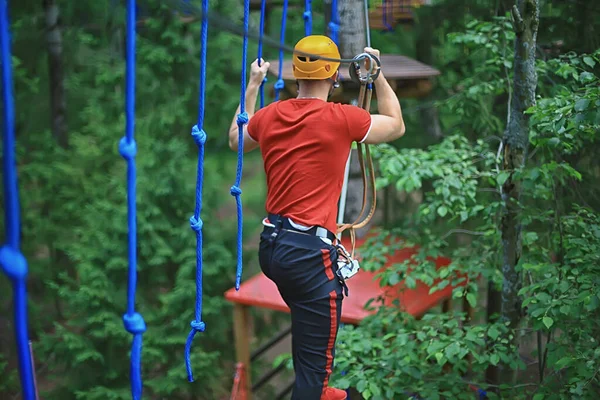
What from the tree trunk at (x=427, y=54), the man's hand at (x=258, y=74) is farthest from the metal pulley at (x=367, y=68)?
the tree trunk at (x=427, y=54)

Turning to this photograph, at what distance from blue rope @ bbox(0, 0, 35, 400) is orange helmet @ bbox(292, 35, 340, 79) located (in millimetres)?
1157

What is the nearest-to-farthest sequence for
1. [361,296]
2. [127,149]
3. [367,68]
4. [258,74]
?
[127,149], [367,68], [258,74], [361,296]

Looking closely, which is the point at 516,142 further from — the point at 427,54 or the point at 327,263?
the point at 427,54

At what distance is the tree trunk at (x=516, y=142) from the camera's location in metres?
3.15

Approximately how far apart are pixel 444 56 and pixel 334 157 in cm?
586

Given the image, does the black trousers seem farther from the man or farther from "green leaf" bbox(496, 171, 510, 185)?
"green leaf" bbox(496, 171, 510, 185)

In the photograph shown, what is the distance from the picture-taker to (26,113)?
27.6 feet

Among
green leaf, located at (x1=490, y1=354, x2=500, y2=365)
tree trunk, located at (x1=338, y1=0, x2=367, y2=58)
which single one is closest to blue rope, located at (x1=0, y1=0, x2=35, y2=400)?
green leaf, located at (x1=490, y1=354, x2=500, y2=365)

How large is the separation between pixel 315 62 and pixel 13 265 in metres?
1.33

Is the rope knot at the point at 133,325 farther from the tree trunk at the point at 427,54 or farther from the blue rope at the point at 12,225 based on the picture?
the tree trunk at the point at 427,54

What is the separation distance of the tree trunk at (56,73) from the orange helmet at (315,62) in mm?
6208

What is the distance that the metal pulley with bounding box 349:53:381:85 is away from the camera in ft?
8.45

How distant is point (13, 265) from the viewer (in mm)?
1432

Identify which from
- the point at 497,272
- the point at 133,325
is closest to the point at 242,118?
the point at 133,325
